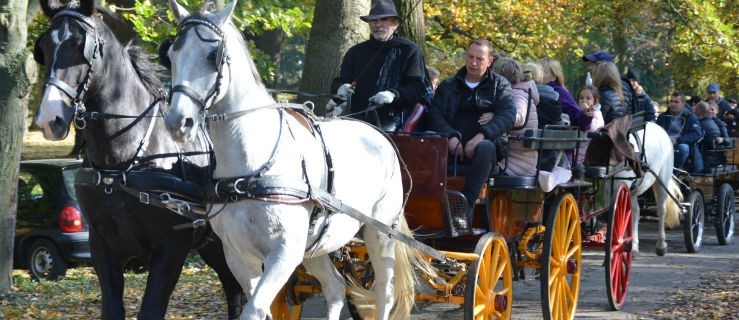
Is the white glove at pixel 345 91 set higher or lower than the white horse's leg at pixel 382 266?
higher

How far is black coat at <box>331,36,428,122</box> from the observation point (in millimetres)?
7414

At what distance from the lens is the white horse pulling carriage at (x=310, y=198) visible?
5.01 metres

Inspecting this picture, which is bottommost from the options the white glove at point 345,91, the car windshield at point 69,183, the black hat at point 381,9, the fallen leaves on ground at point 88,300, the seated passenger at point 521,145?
the fallen leaves on ground at point 88,300

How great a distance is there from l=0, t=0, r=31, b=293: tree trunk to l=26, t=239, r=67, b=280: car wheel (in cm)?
174

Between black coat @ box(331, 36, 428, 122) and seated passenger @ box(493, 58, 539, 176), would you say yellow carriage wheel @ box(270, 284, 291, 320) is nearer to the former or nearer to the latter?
black coat @ box(331, 36, 428, 122)

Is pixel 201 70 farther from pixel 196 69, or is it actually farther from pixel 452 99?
pixel 452 99

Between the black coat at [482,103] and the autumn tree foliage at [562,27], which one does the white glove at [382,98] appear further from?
the autumn tree foliage at [562,27]

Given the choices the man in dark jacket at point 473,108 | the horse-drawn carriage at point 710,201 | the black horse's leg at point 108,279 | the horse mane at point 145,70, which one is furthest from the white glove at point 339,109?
the horse-drawn carriage at point 710,201

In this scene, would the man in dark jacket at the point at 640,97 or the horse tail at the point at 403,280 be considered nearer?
the horse tail at the point at 403,280

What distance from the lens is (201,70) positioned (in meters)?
4.92

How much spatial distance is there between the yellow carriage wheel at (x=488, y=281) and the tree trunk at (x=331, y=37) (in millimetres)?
4070

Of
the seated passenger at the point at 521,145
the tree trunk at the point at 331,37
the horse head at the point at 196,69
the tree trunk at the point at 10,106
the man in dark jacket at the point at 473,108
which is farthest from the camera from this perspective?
the tree trunk at the point at 331,37

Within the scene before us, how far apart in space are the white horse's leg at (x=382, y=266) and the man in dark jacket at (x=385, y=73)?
3.89ft

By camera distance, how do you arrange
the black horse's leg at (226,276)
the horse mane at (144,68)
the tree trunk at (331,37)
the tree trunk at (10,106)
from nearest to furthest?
the horse mane at (144,68) < the black horse's leg at (226,276) < the tree trunk at (10,106) < the tree trunk at (331,37)
